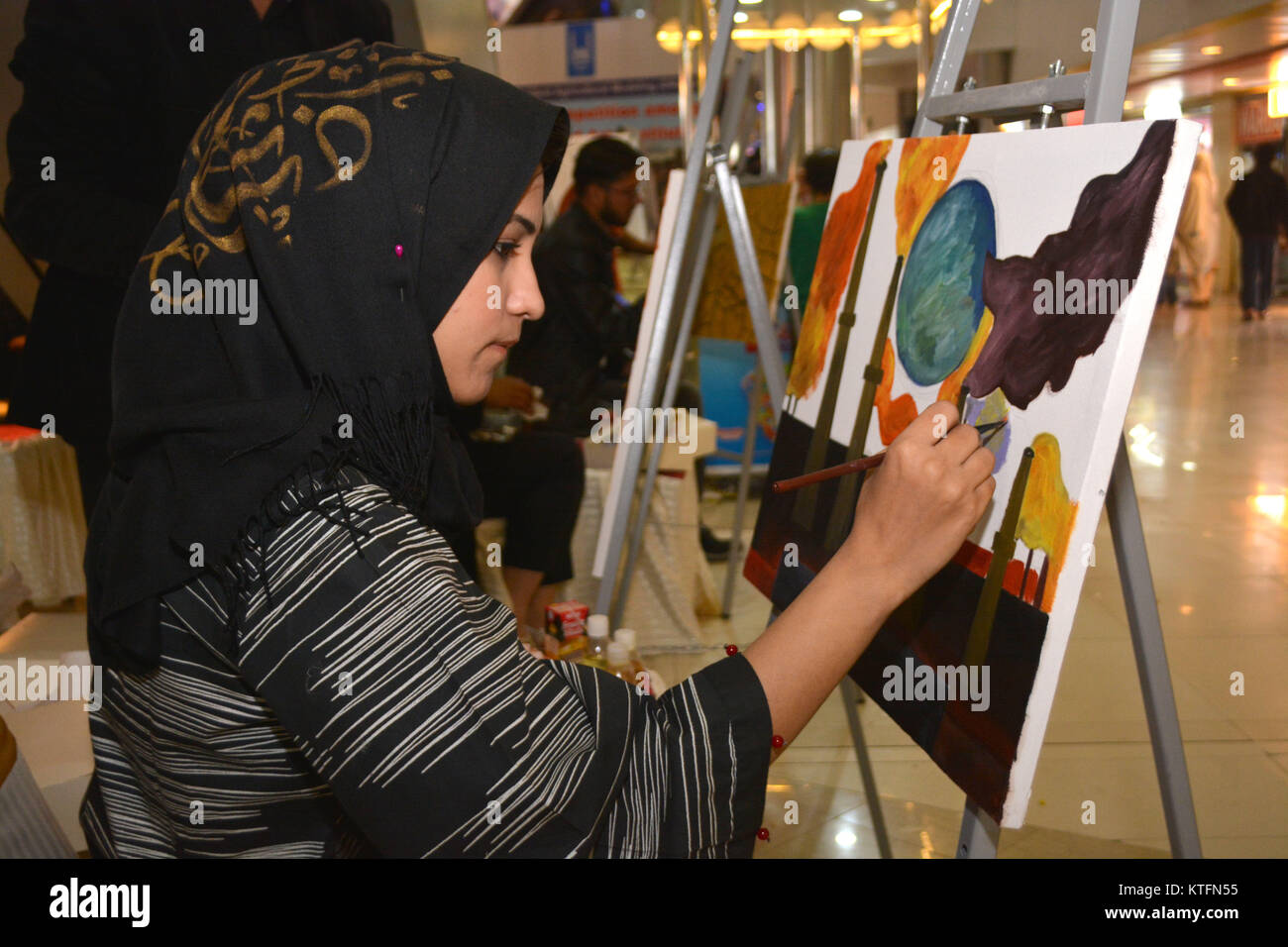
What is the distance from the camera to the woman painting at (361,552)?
2.54 feet

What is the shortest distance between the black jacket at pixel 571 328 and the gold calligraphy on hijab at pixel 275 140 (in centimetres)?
221

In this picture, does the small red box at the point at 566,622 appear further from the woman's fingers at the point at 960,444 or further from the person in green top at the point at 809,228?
the person in green top at the point at 809,228

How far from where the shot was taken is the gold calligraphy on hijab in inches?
33.6

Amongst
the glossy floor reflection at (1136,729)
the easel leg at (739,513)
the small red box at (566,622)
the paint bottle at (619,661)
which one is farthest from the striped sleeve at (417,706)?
the easel leg at (739,513)

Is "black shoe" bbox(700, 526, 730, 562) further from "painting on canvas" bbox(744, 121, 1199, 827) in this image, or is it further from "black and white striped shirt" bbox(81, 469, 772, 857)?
"black and white striped shirt" bbox(81, 469, 772, 857)

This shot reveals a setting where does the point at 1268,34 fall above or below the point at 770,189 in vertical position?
above

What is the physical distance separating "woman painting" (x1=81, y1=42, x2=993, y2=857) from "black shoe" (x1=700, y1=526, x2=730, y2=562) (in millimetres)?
3124

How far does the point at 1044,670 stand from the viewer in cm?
95

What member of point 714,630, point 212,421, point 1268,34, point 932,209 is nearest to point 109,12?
point 212,421

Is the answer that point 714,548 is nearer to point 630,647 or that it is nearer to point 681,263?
point 681,263

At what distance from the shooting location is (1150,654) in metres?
1.12
